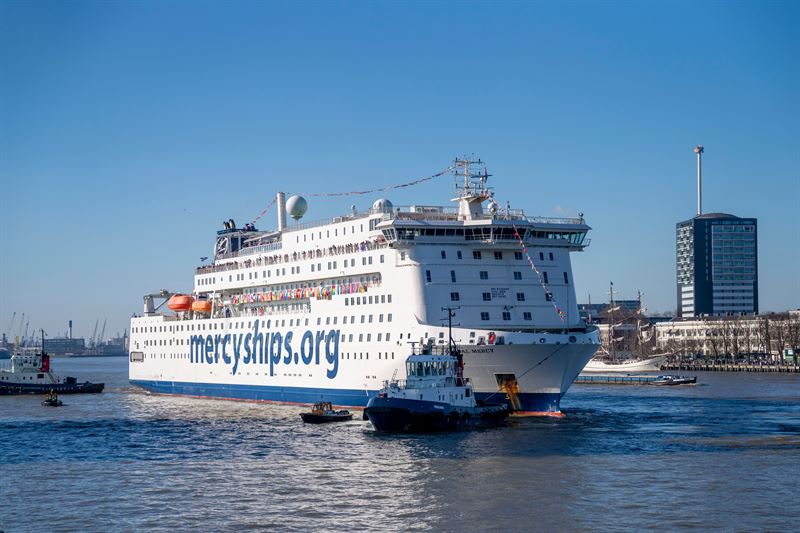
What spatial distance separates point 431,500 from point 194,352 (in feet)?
171

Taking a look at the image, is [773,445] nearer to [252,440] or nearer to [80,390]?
[252,440]

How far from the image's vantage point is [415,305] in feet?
188

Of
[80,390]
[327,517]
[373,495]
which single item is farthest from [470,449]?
[80,390]

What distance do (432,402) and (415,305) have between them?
785cm

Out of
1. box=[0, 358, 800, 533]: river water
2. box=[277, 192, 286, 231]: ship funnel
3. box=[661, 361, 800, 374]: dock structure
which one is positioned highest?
box=[277, 192, 286, 231]: ship funnel

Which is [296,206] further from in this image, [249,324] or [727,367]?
[727,367]

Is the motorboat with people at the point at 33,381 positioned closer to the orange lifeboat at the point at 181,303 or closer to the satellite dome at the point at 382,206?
the orange lifeboat at the point at 181,303

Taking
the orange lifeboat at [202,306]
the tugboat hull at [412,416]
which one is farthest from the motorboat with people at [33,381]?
the tugboat hull at [412,416]

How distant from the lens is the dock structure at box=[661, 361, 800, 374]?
131625 mm

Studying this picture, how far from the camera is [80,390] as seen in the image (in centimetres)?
9288

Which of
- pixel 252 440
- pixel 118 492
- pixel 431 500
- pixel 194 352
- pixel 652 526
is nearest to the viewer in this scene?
pixel 652 526

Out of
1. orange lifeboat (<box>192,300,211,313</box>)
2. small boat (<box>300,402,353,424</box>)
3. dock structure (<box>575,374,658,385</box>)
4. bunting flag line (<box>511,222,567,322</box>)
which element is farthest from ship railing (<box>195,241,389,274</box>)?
dock structure (<box>575,374,658,385</box>)

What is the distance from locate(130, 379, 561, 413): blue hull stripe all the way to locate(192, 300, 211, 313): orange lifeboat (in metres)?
6.10

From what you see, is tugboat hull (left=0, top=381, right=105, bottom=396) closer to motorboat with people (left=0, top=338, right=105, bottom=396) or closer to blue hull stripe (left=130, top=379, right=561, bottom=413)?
motorboat with people (left=0, top=338, right=105, bottom=396)
